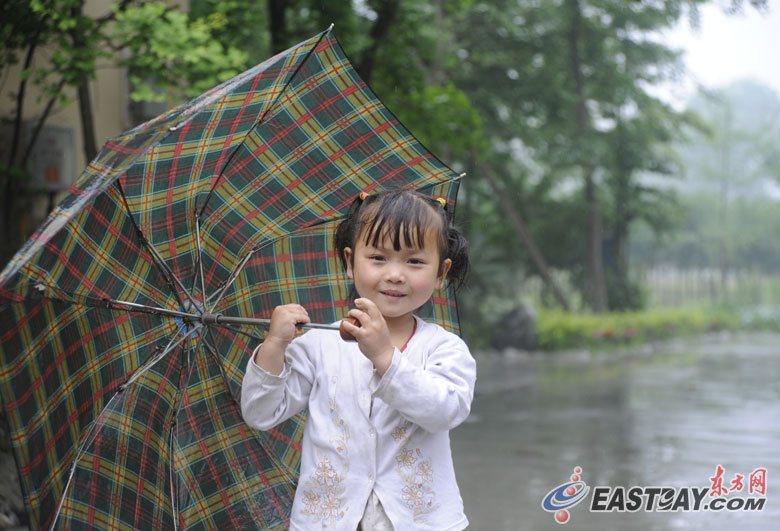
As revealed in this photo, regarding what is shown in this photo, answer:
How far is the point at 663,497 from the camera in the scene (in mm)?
5203

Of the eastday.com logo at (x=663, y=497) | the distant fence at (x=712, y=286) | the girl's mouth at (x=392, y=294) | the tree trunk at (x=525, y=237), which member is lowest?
the distant fence at (x=712, y=286)

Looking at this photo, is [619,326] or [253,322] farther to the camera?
[619,326]

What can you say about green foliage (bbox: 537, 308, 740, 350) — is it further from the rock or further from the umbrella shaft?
the umbrella shaft

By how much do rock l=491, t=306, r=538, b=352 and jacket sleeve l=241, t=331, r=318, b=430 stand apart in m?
12.7

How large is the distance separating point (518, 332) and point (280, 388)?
1289cm

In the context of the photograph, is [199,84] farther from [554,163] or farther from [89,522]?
[554,163]

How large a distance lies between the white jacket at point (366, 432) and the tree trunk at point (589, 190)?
13.8 metres

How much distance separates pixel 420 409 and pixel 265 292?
69 centimetres

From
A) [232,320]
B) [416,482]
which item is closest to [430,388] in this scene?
[416,482]

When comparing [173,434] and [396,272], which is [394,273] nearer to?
[396,272]

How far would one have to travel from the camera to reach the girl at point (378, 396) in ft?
6.23

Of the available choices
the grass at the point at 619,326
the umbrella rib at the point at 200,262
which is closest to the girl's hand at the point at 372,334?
the umbrella rib at the point at 200,262

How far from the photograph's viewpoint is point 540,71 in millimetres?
15344

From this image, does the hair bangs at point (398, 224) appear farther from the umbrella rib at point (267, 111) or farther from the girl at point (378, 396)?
the umbrella rib at point (267, 111)
